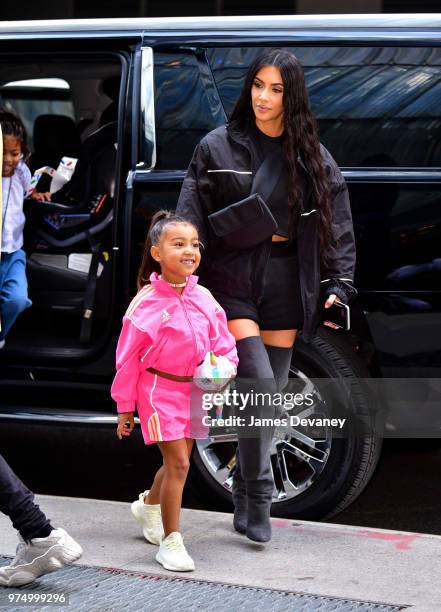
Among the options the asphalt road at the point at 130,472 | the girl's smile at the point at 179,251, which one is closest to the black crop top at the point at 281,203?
the girl's smile at the point at 179,251

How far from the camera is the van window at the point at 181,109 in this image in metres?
5.29

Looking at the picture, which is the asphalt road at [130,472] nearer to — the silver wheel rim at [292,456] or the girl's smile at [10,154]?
the silver wheel rim at [292,456]

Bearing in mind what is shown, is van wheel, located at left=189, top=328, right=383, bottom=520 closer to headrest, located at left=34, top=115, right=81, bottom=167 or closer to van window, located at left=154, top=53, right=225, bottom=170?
van window, located at left=154, top=53, right=225, bottom=170

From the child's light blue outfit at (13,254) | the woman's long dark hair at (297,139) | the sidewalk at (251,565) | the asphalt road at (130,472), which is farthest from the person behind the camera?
the asphalt road at (130,472)

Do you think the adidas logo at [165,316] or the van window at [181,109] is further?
the van window at [181,109]

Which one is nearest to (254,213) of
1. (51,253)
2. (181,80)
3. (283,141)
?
(283,141)

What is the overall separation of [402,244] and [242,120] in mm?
803

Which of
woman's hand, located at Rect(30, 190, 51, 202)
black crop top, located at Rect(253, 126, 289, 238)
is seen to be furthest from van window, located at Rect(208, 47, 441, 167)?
woman's hand, located at Rect(30, 190, 51, 202)

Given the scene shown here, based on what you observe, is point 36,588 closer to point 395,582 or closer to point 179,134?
point 395,582

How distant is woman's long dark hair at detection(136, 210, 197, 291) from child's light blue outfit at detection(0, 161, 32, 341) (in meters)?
1.15

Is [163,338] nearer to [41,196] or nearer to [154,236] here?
[154,236]

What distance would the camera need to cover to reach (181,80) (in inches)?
210

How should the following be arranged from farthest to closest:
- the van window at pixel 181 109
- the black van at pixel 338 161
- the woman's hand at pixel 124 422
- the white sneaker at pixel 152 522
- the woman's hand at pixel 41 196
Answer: the woman's hand at pixel 41 196 → the van window at pixel 181 109 → the black van at pixel 338 161 → the white sneaker at pixel 152 522 → the woman's hand at pixel 124 422

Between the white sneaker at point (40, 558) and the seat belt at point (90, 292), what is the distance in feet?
5.21
